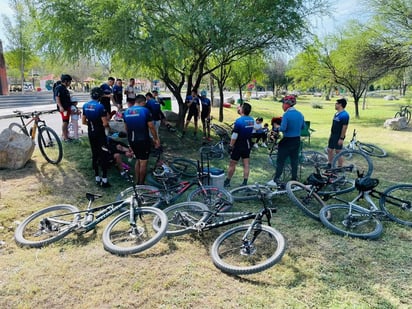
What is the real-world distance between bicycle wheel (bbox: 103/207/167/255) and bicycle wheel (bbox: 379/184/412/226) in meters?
3.53

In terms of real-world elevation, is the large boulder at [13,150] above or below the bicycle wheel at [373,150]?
above

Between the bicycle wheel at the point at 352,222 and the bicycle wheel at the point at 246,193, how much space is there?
119 centimetres

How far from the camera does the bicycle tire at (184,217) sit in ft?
14.1

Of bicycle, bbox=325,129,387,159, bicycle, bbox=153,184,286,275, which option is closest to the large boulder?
bicycle, bbox=153,184,286,275

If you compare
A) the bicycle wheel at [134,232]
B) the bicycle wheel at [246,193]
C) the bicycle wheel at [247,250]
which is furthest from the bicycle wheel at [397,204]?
the bicycle wheel at [134,232]

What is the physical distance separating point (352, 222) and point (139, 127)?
3.81m

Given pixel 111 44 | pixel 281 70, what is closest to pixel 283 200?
pixel 111 44

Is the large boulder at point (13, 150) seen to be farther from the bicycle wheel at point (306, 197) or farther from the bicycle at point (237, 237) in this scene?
the bicycle wheel at point (306, 197)

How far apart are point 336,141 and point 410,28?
9.24 metres

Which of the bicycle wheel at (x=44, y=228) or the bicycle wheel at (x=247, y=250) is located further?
the bicycle wheel at (x=44, y=228)

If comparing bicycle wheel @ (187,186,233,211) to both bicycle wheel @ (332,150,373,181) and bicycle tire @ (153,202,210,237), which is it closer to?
bicycle tire @ (153,202,210,237)

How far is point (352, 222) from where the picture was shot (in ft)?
15.5

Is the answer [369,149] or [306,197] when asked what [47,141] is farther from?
[369,149]

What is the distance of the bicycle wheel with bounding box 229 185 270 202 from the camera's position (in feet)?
18.9
